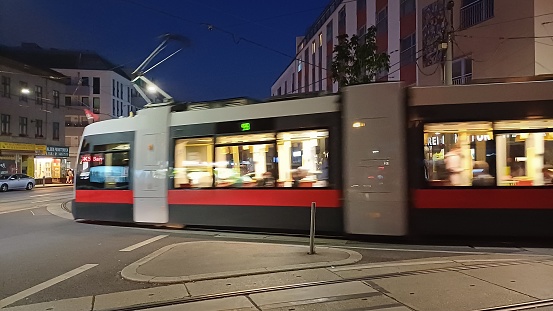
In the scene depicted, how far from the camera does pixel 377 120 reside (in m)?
9.73

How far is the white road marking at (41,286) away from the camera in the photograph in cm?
640

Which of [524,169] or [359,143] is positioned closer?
[524,169]

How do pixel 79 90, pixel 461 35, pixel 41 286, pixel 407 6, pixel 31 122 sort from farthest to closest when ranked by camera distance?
pixel 79 90 → pixel 31 122 → pixel 407 6 → pixel 461 35 → pixel 41 286

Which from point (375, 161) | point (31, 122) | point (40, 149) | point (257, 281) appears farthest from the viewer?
point (40, 149)

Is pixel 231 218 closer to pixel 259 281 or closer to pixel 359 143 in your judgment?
pixel 359 143

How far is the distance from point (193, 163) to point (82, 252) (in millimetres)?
3367

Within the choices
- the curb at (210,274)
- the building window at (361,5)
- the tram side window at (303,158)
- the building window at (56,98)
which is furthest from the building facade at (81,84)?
the curb at (210,274)

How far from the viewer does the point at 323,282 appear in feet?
22.2

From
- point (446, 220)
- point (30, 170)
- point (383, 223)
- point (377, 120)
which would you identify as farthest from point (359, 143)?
point (30, 170)

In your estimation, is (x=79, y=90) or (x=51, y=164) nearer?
(x=51, y=164)

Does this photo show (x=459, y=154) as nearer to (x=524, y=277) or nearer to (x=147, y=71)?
(x=524, y=277)

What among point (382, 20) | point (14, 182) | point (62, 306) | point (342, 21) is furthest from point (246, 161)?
point (14, 182)

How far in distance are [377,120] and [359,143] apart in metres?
0.60

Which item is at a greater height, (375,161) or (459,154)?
(459,154)
